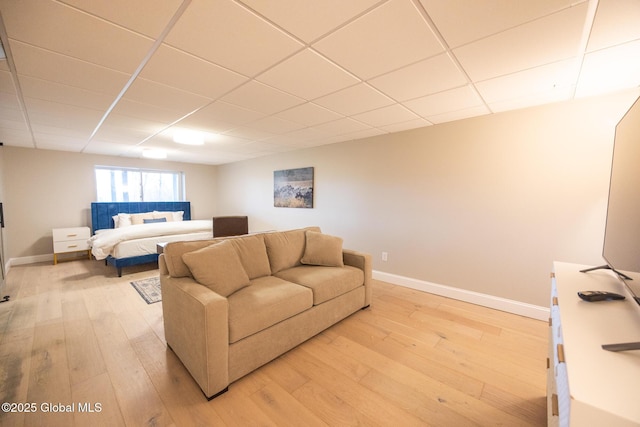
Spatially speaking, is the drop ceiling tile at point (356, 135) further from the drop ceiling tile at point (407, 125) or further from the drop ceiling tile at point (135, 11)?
the drop ceiling tile at point (135, 11)

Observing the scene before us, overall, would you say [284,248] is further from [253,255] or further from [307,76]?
→ [307,76]

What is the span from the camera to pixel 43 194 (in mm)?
4609

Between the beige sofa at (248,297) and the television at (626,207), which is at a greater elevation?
the television at (626,207)

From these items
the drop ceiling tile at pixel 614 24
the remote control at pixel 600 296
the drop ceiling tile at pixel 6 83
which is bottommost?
the remote control at pixel 600 296

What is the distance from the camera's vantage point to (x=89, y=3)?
1.16m

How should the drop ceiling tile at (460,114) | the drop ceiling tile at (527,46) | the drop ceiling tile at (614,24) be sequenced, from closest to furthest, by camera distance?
the drop ceiling tile at (614,24) < the drop ceiling tile at (527,46) < the drop ceiling tile at (460,114)

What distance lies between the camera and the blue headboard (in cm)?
496

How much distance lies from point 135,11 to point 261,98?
44.9 inches

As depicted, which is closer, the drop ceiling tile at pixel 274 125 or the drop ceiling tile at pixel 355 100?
the drop ceiling tile at pixel 355 100

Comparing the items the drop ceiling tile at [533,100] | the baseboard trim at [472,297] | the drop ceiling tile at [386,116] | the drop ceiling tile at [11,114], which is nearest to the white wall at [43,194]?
the drop ceiling tile at [11,114]

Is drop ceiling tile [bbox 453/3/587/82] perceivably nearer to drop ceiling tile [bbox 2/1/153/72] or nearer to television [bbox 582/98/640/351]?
television [bbox 582/98/640/351]

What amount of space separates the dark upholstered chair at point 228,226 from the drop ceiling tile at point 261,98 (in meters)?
1.86

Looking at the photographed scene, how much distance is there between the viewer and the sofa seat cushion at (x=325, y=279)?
221 centimetres

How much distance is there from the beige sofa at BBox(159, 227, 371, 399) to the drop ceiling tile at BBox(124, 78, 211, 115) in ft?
4.46
